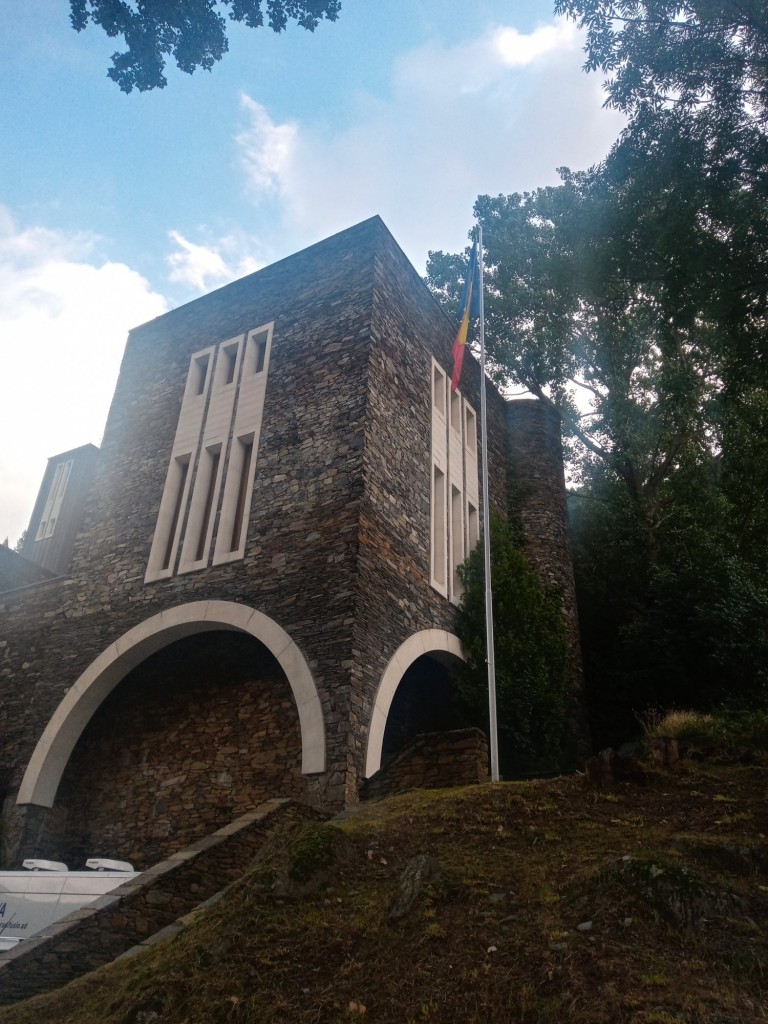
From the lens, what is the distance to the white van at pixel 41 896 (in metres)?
7.28

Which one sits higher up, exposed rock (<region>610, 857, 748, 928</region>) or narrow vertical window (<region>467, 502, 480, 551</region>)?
narrow vertical window (<region>467, 502, 480, 551</region>)

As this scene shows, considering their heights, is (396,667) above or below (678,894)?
above

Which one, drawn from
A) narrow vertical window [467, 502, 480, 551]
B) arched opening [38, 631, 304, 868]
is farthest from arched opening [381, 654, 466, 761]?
narrow vertical window [467, 502, 480, 551]

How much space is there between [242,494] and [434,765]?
5.57m

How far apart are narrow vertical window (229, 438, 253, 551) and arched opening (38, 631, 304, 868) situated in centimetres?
151

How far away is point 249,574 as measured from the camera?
11.7 metres

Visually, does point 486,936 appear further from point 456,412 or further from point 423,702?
point 456,412

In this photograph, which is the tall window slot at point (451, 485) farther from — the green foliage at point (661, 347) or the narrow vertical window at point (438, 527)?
the green foliage at point (661, 347)

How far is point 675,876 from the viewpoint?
15.8 ft

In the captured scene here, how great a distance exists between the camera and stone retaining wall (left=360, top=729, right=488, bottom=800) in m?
9.34

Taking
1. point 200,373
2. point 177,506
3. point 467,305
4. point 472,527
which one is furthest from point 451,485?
point 200,373

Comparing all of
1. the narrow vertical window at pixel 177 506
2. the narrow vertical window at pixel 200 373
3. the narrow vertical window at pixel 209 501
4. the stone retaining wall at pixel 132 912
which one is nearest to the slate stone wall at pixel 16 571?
the narrow vertical window at pixel 177 506

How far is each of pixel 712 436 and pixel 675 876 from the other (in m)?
15.8

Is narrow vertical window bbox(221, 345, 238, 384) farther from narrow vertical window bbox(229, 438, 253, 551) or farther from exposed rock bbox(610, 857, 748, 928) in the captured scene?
exposed rock bbox(610, 857, 748, 928)
